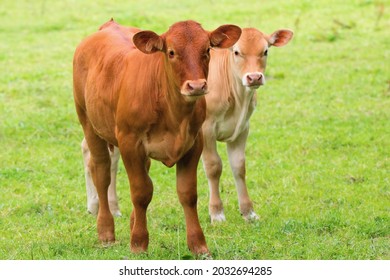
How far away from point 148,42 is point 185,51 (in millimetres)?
314

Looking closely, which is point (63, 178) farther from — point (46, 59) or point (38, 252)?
point (46, 59)

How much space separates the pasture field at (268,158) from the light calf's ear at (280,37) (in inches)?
61.2

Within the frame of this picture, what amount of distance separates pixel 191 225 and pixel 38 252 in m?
1.27

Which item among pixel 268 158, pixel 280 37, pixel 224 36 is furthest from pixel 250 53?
pixel 268 158

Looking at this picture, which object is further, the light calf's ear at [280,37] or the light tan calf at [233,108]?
the light calf's ear at [280,37]

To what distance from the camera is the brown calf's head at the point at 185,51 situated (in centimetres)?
609

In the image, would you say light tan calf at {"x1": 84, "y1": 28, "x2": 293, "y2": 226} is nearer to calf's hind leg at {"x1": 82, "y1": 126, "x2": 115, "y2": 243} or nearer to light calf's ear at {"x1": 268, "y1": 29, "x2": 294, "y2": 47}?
light calf's ear at {"x1": 268, "y1": 29, "x2": 294, "y2": 47}

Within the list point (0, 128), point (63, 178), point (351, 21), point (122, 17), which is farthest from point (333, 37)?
point (63, 178)

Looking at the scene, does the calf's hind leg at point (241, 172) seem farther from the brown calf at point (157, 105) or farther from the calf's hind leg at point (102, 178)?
the brown calf at point (157, 105)

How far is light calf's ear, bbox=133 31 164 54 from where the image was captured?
6340mm

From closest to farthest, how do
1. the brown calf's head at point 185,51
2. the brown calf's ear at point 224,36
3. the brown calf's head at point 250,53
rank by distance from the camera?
the brown calf's head at point 185,51, the brown calf's ear at point 224,36, the brown calf's head at point 250,53

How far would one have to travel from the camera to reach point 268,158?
10.7m

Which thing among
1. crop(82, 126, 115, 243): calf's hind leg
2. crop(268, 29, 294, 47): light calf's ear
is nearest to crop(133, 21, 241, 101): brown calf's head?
crop(82, 126, 115, 243): calf's hind leg

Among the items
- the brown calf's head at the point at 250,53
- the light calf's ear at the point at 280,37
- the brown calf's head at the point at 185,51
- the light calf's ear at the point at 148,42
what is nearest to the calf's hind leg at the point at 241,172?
the brown calf's head at the point at 250,53
